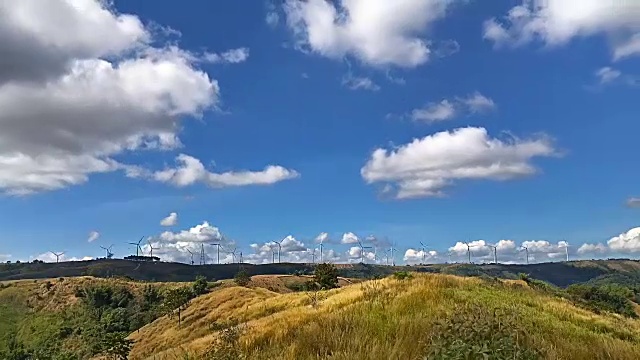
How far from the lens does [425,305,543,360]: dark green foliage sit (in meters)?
7.07

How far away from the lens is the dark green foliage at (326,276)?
9294cm

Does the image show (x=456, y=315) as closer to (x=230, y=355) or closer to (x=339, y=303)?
(x=230, y=355)

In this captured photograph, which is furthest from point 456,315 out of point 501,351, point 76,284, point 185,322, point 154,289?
point 76,284

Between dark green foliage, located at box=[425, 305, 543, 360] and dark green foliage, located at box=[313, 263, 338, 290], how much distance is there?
8251 centimetres

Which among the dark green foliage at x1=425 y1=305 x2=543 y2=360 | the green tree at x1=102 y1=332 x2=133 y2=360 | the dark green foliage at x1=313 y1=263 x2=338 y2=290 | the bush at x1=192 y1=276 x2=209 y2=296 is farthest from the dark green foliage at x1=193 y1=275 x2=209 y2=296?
the dark green foliage at x1=425 y1=305 x2=543 y2=360

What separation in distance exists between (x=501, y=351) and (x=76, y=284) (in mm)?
212820

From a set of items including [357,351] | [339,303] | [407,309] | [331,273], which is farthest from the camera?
[331,273]

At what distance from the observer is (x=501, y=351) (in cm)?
753

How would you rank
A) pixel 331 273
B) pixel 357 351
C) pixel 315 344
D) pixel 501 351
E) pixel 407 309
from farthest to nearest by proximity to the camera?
pixel 331 273 → pixel 407 309 → pixel 315 344 → pixel 357 351 → pixel 501 351

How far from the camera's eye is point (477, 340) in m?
8.08

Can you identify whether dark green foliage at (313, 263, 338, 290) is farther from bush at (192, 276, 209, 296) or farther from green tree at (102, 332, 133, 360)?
bush at (192, 276, 209, 296)

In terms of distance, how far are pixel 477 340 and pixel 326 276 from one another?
87.2 meters

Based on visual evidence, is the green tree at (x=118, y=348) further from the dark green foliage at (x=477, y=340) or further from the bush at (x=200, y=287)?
the bush at (x=200, y=287)

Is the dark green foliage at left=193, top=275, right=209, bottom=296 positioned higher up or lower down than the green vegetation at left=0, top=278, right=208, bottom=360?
higher up
